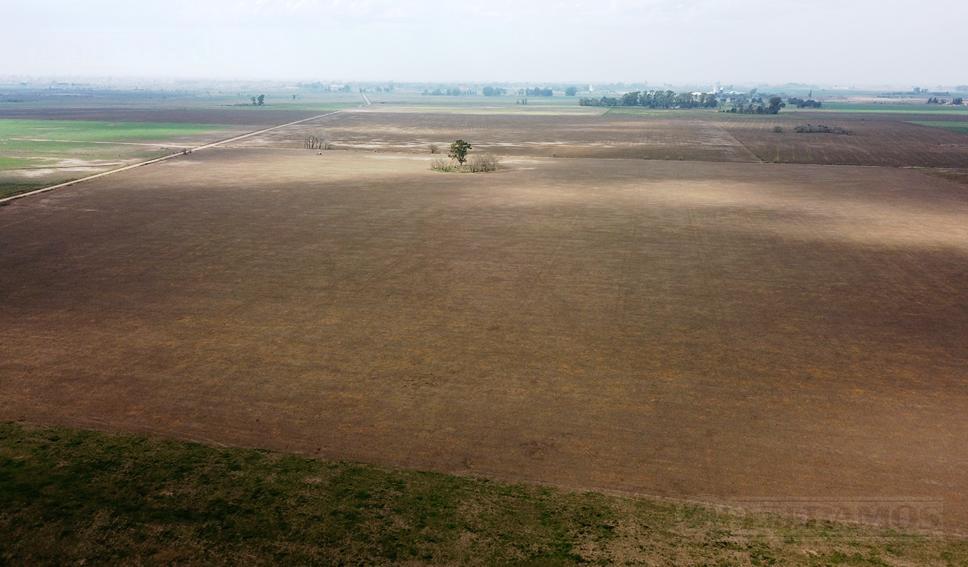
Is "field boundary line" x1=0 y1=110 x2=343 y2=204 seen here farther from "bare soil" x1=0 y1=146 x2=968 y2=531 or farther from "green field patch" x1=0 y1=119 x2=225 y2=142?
"green field patch" x1=0 y1=119 x2=225 y2=142

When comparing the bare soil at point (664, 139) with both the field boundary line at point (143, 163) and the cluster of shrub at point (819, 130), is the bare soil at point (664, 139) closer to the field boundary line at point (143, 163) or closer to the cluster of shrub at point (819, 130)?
the cluster of shrub at point (819, 130)

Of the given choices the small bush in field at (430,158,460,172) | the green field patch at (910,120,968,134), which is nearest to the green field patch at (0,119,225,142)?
the small bush in field at (430,158,460,172)

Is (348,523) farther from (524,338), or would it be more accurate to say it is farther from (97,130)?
(97,130)

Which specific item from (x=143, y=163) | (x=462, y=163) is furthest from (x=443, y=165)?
(x=143, y=163)

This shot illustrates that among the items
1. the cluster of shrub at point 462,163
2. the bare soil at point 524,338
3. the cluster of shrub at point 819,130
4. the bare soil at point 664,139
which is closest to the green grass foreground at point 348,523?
the bare soil at point 524,338

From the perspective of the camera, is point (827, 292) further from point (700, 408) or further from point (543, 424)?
point (543, 424)

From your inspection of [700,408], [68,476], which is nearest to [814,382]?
[700,408]
